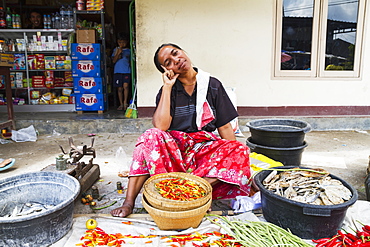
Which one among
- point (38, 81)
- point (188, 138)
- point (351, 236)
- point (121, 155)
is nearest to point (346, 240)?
point (351, 236)

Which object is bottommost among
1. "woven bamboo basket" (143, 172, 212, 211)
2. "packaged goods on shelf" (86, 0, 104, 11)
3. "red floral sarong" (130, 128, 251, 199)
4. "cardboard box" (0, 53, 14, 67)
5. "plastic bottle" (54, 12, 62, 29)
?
"woven bamboo basket" (143, 172, 212, 211)

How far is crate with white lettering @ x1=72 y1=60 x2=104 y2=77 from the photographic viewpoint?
5.95 metres

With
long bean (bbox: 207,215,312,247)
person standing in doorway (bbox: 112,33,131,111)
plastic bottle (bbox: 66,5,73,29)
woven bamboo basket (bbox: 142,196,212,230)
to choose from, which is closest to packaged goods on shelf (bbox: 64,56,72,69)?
plastic bottle (bbox: 66,5,73,29)

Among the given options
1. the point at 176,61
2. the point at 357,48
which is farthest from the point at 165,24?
the point at 357,48

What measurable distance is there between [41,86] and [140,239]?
5.95 meters

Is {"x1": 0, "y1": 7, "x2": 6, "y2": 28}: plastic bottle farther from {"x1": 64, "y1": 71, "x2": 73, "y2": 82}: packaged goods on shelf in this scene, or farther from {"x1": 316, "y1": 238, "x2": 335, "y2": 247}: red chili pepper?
{"x1": 316, "y1": 238, "x2": 335, "y2": 247}: red chili pepper

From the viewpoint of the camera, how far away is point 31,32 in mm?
6688

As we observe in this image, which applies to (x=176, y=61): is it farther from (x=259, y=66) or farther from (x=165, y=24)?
(x=259, y=66)

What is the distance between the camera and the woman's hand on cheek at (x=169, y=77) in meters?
2.41

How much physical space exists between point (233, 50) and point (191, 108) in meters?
3.38

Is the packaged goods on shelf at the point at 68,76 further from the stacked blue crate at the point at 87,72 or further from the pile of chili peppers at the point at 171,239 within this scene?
the pile of chili peppers at the point at 171,239

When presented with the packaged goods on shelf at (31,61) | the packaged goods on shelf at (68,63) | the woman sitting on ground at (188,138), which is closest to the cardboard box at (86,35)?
the packaged goods on shelf at (68,63)

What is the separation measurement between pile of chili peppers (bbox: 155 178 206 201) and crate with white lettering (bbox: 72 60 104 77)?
14.5 feet

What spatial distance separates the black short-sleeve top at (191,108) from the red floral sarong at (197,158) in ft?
0.28
